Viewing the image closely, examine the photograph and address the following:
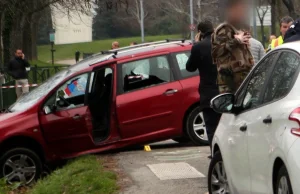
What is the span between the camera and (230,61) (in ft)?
28.9

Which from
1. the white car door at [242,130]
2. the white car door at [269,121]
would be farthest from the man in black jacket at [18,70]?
the white car door at [269,121]

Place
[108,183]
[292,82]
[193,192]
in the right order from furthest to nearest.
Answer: [108,183]
[193,192]
[292,82]

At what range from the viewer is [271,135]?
5301mm

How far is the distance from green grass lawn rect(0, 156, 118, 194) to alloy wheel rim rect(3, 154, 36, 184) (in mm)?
227

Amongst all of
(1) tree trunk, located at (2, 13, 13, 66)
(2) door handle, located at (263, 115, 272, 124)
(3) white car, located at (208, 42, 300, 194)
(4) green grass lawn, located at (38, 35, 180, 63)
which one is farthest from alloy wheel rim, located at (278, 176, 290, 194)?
(4) green grass lawn, located at (38, 35, 180, 63)

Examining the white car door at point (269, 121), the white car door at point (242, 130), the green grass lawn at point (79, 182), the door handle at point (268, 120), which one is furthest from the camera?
the green grass lawn at point (79, 182)

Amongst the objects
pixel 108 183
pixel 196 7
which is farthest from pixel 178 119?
pixel 196 7

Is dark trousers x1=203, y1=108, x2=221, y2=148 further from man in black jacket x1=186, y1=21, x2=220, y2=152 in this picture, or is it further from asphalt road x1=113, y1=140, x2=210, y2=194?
asphalt road x1=113, y1=140, x2=210, y2=194

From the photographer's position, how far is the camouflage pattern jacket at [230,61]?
8766 millimetres

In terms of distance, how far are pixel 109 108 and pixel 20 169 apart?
Answer: 1901 millimetres

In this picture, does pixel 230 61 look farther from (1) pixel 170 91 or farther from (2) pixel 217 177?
(1) pixel 170 91

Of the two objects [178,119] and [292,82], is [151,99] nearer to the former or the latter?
[178,119]

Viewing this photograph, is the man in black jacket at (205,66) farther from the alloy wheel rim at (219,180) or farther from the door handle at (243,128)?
the door handle at (243,128)

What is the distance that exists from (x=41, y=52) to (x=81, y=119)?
252ft
